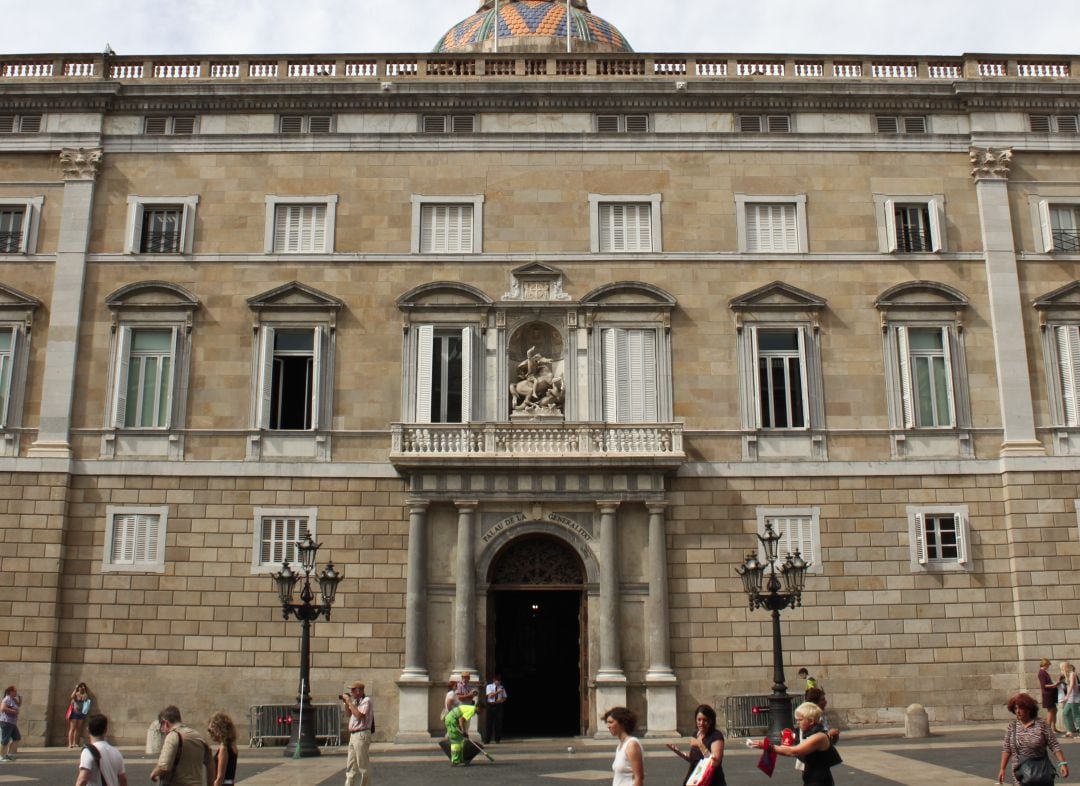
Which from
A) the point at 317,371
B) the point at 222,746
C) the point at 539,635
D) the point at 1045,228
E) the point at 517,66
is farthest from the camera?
the point at 517,66

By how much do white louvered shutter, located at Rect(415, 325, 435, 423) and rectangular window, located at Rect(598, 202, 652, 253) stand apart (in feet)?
17.3

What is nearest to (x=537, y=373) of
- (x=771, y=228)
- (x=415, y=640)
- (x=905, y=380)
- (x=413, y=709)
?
(x=415, y=640)

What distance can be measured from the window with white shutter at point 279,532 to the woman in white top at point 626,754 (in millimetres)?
17991

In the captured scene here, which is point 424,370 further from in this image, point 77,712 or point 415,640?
point 77,712

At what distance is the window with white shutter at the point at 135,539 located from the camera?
27766 mm

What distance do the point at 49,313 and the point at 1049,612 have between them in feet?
88.0

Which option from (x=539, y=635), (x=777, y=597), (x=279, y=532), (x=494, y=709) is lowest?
(x=494, y=709)

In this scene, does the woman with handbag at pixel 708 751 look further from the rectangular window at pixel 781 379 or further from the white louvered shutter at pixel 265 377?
the white louvered shutter at pixel 265 377

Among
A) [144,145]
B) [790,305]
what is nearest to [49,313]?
[144,145]

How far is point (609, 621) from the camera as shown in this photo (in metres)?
26.9

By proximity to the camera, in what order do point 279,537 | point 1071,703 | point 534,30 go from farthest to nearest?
point 534,30, point 279,537, point 1071,703

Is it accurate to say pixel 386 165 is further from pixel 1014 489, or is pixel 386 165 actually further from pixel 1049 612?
pixel 1049 612

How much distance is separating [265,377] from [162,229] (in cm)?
534

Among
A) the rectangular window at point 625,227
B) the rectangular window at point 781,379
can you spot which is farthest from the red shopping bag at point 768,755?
the rectangular window at point 625,227
